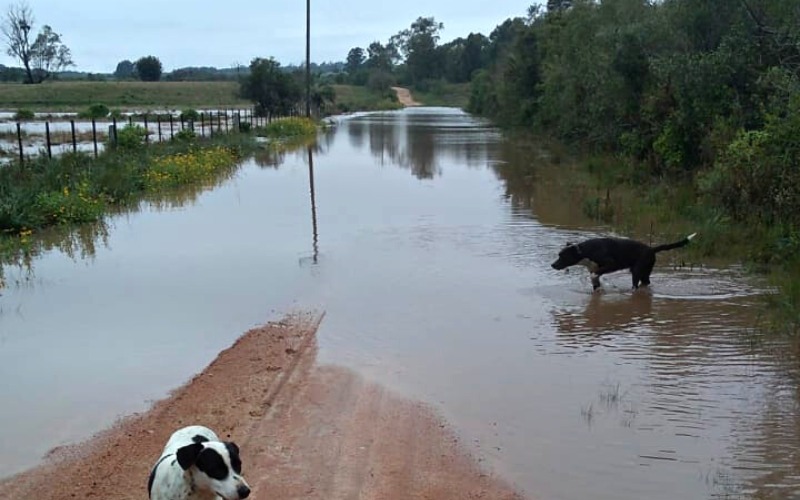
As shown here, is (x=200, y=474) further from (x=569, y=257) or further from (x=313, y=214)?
(x=313, y=214)

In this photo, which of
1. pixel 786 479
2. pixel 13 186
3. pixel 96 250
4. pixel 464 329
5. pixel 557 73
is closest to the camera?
pixel 786 479

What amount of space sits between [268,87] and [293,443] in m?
56.3

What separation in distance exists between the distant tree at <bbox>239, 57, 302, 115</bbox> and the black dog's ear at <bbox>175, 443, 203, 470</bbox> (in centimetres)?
5725

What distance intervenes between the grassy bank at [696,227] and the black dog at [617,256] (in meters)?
1.50

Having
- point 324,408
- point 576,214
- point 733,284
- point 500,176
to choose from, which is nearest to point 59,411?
point 324,408

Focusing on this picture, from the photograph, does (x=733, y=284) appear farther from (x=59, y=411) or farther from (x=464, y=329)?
(x=59, y=411)

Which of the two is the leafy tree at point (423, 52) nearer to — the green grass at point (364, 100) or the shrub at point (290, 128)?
the green grass at point (364, 100)

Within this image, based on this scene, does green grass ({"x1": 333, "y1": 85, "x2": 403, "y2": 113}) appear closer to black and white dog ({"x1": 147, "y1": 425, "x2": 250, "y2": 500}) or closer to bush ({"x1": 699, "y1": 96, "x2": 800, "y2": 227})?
bush ({"x1": 699, "y1": 96, "x2": 800, "y2": 227})

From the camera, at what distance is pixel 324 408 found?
7.18 meters

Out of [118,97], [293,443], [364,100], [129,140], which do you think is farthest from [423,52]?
[293,443]

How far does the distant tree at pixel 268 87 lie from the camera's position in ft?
197

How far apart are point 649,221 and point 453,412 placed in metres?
9.50

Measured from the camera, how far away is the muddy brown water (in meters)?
6.43

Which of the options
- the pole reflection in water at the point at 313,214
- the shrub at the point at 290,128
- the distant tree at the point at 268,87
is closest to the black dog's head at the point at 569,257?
the pole reflection in water at the point at 313,214
